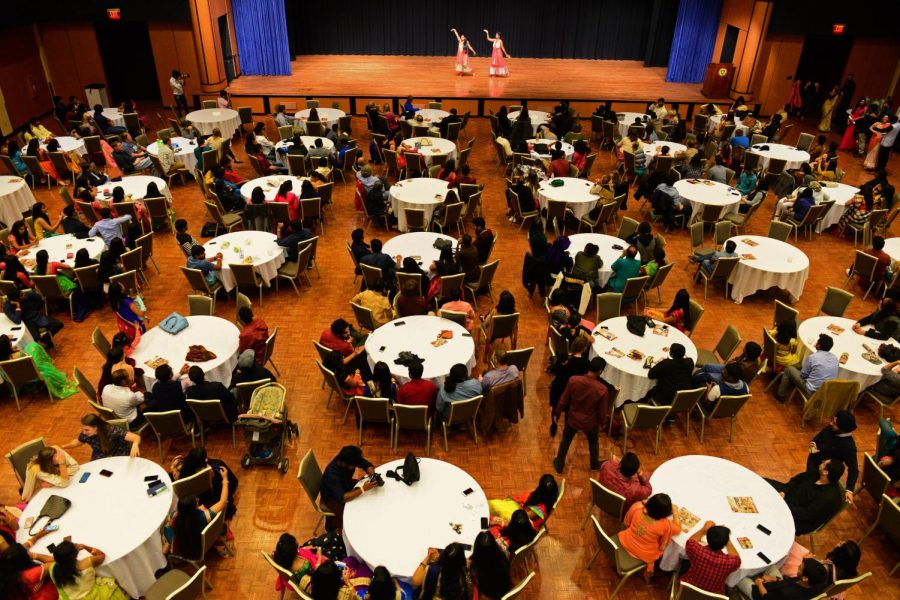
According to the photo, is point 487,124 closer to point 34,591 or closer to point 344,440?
point 344,440

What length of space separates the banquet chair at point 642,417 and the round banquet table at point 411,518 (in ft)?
7.43

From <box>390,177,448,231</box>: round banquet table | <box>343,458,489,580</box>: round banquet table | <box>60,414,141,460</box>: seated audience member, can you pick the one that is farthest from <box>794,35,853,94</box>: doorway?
<box>60,414,141,460</box>: seated audience member

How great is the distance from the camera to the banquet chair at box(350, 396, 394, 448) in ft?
22.7

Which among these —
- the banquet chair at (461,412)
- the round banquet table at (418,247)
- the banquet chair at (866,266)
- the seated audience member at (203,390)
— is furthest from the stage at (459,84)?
the banquet chair at (461,412)

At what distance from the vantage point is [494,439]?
7648 millimetres

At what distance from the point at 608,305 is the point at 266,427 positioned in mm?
4942

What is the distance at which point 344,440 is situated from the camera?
24.8 feet

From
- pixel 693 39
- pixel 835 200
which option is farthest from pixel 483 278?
pixel 693 39

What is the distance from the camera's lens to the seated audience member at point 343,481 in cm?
559

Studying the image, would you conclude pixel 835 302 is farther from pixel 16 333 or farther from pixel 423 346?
pixel 16 333

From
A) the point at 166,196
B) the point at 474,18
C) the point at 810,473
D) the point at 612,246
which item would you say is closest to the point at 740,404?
the point at 810,473

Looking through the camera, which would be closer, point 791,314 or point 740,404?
point 740,404

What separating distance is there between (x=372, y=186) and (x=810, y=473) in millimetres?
8939

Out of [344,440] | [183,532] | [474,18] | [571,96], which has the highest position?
[474,18]
